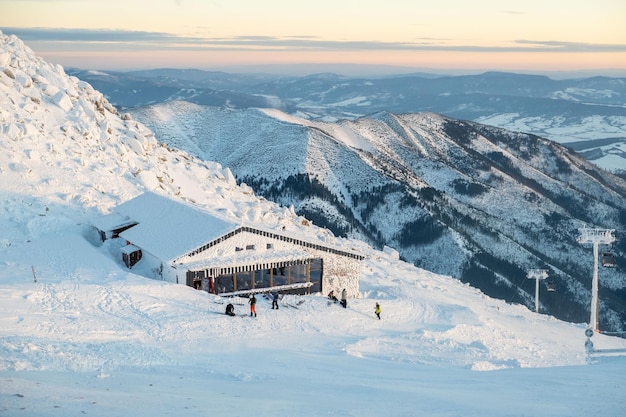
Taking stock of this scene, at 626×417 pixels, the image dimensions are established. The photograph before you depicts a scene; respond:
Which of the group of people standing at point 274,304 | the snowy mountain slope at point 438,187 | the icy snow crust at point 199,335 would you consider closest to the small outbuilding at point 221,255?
the icy snow crust at point 199,335

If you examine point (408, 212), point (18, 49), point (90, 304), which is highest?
point (18, 49)

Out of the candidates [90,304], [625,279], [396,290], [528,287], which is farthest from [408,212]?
[90,304]

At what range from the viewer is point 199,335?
26.5 m

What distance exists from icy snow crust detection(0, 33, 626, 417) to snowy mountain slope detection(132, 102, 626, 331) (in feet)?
163

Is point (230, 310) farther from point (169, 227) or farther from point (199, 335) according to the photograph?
point (169, 227)

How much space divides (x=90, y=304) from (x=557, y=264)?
9928 cm

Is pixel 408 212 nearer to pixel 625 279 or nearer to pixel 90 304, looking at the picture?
pixel 625 279

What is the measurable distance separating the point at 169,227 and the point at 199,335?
11.3m

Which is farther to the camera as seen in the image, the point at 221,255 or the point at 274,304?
the point at 221,255

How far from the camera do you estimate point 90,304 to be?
28500 mm

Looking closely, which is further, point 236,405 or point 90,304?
point 90,304

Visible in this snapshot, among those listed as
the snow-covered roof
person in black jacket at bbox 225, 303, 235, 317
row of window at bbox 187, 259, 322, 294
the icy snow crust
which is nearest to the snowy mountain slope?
the icy snow crust

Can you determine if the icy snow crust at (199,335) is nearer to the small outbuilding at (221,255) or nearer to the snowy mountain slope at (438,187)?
the small outbuilding at (221,255)

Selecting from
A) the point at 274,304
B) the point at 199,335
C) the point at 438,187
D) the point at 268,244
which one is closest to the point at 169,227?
the point at 268,244
